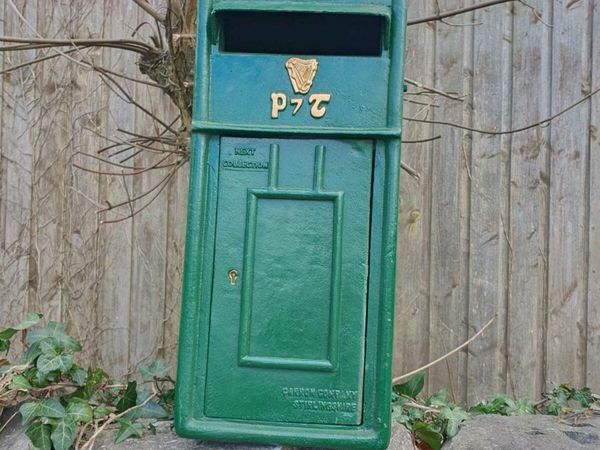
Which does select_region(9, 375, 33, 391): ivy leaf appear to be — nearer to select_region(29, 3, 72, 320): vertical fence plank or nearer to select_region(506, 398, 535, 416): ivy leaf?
select_region(29, 3, 72, 320): vertical fence plank

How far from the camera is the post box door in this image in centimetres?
184

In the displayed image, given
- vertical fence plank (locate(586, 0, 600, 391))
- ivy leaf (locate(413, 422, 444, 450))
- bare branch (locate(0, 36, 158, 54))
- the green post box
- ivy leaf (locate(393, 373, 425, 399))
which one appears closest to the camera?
the green post box

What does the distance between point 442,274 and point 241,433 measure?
67.8 inches

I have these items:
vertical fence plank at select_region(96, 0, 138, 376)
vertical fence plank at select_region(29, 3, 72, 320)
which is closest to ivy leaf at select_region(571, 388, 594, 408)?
vertical fence plank at select_region(96, 0, 138, 376)

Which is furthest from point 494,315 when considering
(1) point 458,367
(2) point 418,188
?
(2) point 418,188

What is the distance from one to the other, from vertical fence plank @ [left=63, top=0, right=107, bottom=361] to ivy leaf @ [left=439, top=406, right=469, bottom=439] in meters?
1.87

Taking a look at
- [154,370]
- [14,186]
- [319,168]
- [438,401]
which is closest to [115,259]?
[14,186]

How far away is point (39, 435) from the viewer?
194 centimetres

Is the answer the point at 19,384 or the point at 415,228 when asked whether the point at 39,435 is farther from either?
A: the point at 415,228

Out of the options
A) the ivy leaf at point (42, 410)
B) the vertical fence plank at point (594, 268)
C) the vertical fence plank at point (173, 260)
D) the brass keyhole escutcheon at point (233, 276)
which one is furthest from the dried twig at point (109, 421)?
the vertical fence plank at point (594, 268)

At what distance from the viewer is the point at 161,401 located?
231 cm

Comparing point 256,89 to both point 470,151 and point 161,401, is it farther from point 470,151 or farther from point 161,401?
point 470,151

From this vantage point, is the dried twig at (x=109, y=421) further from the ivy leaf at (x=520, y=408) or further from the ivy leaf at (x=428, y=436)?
the ivy leaf at (x=520, y=408)

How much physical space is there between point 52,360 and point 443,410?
1.24 meters
